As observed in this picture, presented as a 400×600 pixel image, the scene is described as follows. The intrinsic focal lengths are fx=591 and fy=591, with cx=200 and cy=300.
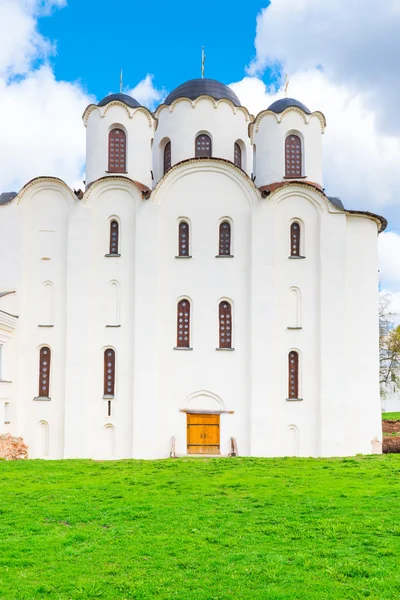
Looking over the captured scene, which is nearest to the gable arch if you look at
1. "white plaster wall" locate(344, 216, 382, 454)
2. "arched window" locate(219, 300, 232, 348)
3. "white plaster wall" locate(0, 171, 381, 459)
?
"white plaster wall" locate(0, 171, 381, 459)

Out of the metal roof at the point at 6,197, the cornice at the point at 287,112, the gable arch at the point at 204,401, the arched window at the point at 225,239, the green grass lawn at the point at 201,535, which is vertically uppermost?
the cornice at the point at 287,112

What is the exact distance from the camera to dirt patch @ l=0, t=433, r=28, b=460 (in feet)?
53.8

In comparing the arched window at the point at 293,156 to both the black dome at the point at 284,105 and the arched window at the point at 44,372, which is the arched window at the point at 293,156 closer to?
the black dome at the point at 284,105

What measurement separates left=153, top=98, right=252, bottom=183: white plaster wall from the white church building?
249cm

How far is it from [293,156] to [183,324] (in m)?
7.27

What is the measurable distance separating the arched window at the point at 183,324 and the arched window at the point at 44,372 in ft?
13.1

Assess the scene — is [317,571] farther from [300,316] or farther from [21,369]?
[21,369]

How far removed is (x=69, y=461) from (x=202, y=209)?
8446 mm

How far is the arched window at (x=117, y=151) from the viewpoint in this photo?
20.3 metres

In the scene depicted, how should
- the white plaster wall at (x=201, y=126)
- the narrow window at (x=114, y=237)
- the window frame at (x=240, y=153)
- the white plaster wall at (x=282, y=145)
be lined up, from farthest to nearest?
1. the window frame at (x=240, y=153)
2. the white plaster wall at (x=201, y=126)
3. the white plaster wall at (x=282, y=145)
4. the narrow window at (x=114, y=237)

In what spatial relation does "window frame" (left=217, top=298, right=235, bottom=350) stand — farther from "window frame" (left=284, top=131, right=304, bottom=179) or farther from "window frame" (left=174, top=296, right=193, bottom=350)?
"window frame" (left=284, top=131, right=304, bottom=179)

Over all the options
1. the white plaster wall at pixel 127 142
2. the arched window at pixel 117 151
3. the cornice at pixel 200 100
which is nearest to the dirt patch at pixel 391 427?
the cornice at pixel 200 100

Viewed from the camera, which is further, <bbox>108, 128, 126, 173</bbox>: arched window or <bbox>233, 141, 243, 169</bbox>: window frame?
<bbox>233, 141, 243, 169</bbox>: window frame

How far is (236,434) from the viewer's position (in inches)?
689
